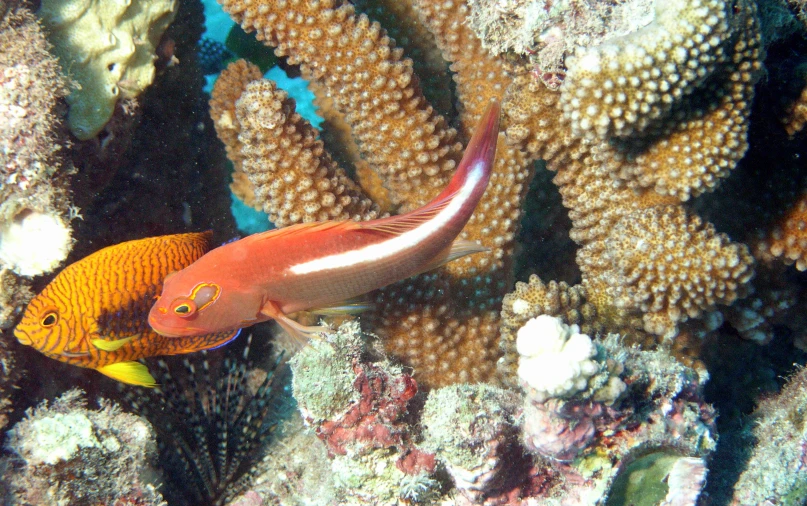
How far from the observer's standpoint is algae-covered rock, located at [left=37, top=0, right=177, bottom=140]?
3174 mm

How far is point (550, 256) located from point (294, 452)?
306 cm

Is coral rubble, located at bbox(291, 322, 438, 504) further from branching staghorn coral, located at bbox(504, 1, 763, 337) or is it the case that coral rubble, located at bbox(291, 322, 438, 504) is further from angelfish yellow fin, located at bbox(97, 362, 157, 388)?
branching staghorn coral, located at bbox(504, 1, 763, 337)

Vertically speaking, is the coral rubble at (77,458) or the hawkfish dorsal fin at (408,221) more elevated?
the hawkfish dorsal fin at (408,221)

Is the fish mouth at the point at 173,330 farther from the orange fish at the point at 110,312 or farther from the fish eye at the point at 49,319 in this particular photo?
the fish eye at the point at 49,319

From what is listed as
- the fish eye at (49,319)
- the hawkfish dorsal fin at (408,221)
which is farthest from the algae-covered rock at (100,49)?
the hawkfish dorsal fin at (408,221)

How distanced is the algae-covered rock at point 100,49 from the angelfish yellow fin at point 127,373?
5.10ft

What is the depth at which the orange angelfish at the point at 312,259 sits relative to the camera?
8.75ft

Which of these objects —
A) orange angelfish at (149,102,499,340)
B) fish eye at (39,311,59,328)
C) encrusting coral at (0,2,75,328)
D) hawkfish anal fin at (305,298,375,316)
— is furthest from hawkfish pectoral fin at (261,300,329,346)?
encrusting coral at (0,2,75,328)

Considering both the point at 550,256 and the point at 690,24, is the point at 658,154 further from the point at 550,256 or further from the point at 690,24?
the point at 550,256

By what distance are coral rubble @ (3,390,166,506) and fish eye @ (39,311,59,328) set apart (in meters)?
0.73

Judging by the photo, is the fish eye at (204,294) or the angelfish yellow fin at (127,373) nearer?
the fish eye at (204,294)

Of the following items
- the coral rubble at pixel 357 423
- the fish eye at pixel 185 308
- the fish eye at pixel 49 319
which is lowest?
the coral rubble at pixel 357 423

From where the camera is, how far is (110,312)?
2943 millimetres

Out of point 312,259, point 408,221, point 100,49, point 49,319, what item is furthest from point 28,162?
point 408,221
